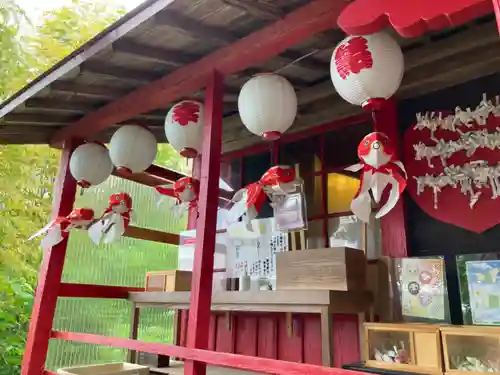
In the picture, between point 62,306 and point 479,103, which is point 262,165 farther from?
point 62,306

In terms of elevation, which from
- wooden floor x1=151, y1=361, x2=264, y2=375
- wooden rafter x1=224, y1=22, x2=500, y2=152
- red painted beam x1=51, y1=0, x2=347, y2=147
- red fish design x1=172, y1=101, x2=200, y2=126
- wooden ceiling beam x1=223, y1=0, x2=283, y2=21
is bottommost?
wooden floor x1=151, y1=361, x2=264, y2=375

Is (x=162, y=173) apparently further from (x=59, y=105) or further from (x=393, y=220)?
(x=393, y=220)

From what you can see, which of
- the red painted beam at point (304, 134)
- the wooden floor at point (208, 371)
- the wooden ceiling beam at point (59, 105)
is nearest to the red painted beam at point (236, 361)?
the wooden floor at point (208, 371)

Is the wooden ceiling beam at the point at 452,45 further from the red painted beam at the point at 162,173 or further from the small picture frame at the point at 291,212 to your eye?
the red painted beam at the point at 162,173

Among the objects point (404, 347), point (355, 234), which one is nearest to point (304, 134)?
point (355, 234)

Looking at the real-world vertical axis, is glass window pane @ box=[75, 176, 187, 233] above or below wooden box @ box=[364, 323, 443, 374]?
above

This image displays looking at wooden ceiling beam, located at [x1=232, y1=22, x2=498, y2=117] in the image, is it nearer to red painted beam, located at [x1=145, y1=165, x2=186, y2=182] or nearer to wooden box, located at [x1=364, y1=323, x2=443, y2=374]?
wooden box, located at [x1=364, y1=323, x2=443, y2=374]

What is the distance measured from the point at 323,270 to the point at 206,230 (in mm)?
1029

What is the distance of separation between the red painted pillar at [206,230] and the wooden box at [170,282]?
190 centimetres

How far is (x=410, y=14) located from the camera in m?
1.65

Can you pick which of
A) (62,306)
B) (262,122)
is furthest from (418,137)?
(62,306)

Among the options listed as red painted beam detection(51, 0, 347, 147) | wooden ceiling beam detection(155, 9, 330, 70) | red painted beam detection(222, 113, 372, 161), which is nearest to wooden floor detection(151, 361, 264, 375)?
red painted beam detection(222, 113, 372, 161)

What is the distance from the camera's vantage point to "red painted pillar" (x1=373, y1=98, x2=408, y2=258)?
3.45m

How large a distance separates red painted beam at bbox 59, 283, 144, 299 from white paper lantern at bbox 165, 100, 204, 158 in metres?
1.89
